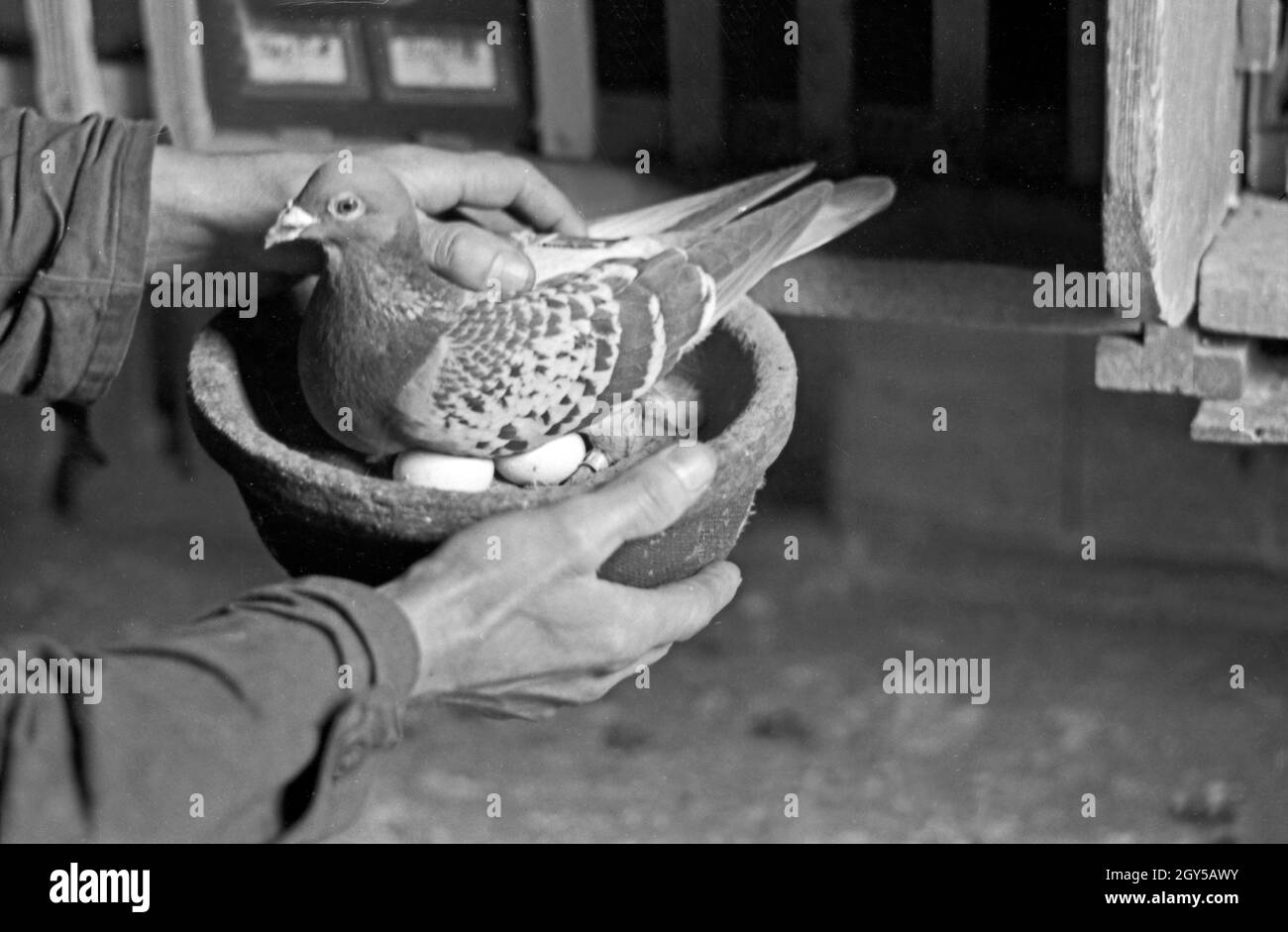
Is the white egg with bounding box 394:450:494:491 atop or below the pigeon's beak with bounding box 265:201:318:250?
below

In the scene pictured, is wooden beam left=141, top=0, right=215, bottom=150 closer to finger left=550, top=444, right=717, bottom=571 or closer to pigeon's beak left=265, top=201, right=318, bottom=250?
pigeon's beak left=265, top=201, right=318, bottom=250

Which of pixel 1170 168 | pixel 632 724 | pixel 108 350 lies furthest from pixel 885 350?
pixel 108 350

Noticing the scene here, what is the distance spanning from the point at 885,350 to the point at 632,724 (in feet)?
2.34

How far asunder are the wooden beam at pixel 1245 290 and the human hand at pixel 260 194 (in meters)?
0.54

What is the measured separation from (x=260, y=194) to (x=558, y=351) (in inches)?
12.1

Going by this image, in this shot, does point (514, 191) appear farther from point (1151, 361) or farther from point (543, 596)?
point (1151, 361)

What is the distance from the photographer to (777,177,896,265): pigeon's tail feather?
1315mm

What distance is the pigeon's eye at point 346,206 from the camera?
104 cm

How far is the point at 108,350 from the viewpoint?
1225 mm

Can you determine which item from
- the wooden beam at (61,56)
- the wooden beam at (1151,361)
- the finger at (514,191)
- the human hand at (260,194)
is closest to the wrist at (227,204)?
the human hand at (260,194)

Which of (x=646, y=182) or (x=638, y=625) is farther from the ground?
(x=646, y=182)

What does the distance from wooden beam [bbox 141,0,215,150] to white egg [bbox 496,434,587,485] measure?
3.07 feet

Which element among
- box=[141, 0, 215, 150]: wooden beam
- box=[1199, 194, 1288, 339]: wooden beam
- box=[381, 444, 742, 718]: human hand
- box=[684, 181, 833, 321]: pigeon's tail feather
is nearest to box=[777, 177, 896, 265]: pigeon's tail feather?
box=[684, 181, 833, 321]: pigeon's tail feather

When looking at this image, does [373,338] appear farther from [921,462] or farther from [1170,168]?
[921,462]
